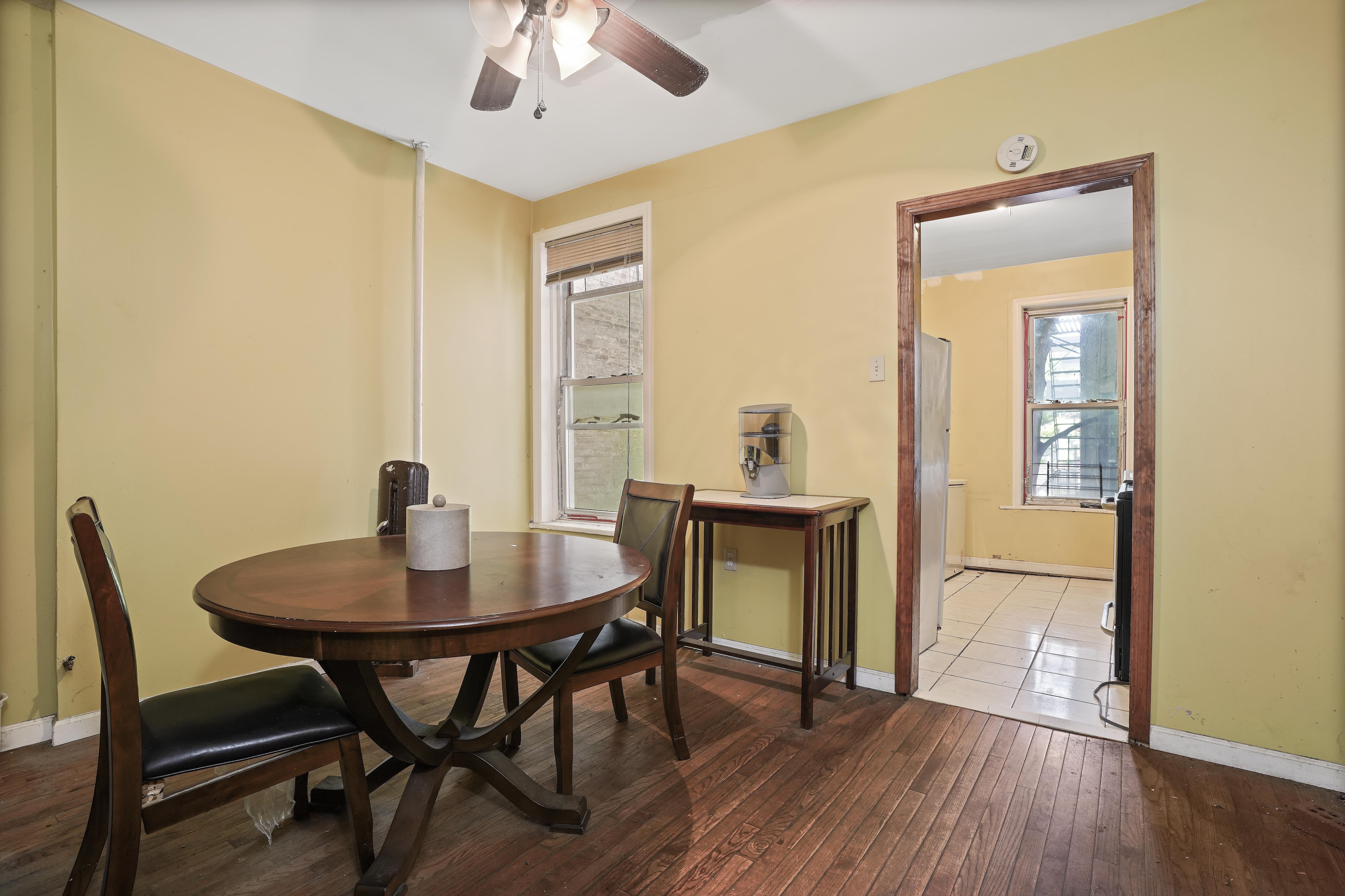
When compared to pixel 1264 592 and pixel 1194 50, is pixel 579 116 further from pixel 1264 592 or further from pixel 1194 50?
pixel 1264 592

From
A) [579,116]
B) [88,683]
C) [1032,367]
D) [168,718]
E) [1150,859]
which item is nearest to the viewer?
[168,718]

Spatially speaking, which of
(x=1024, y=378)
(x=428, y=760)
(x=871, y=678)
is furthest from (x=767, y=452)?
(x=1024, y=378)

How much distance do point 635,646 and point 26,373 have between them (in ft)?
7.46

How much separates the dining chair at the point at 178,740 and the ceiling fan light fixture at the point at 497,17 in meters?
1.51

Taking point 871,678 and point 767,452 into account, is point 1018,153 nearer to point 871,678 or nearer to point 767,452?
point 767,452

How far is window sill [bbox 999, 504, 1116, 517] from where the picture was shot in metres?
5.10

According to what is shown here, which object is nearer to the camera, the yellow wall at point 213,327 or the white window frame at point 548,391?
the yellow wall at point 213,327

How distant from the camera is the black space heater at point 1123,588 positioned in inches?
116

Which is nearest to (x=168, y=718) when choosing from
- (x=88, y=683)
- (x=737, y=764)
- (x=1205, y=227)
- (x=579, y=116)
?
(x=88, y=683)

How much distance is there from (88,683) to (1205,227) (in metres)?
4.17

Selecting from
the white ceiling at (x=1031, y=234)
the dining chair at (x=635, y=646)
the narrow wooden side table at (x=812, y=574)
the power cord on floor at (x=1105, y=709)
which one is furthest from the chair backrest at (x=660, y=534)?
the white ceiling at (x=1031, y=234)

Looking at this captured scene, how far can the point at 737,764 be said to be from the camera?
7.07ft

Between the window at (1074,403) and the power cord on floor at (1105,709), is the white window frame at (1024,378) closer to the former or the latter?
the window at (1074,403)

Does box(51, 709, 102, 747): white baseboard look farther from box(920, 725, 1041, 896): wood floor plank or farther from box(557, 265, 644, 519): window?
box(920, 725, 1041, 896): wood floor plank
